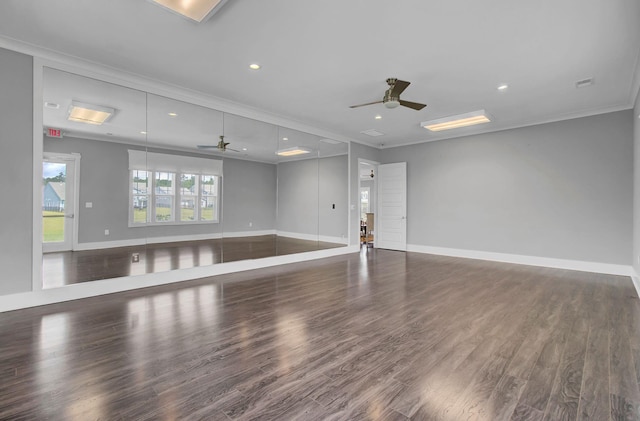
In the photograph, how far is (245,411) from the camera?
1.71m

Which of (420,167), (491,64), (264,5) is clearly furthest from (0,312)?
(420,167)

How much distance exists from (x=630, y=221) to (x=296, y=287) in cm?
568

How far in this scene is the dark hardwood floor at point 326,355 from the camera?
1.77 m

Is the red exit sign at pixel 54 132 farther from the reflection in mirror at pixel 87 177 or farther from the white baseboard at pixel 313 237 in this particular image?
the white baseboard at pixel 313 237

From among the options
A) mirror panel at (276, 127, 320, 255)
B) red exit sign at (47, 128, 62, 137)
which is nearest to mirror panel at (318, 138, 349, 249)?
mirror panel at (276, 127, 320, 255)

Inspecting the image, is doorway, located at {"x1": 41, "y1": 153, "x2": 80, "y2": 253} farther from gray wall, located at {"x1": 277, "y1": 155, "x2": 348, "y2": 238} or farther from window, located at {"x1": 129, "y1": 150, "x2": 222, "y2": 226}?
gray wall, located at {"x1": 277, "y1": 155, "x2": 348, "y2": 238}

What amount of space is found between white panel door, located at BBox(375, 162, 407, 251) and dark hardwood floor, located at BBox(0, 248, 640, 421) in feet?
12.7

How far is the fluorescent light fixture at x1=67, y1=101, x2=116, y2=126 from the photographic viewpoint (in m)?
3.80

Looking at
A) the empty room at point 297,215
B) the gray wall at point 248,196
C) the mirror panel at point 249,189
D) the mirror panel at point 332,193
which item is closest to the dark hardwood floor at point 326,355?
the empty room at point 297,215

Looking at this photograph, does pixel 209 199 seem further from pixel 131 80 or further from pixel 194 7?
pixel 194 7

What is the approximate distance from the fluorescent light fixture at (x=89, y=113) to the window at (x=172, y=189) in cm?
54

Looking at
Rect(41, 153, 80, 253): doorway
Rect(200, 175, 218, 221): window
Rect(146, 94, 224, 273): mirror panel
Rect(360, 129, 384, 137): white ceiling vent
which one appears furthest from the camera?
Rect(360, 129, 384, 137): white ceiling vent

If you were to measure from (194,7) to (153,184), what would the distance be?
268 centimetres

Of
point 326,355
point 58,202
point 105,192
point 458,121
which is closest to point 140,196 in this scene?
point 105,192
